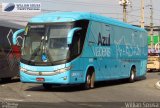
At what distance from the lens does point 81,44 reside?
20.7 meters

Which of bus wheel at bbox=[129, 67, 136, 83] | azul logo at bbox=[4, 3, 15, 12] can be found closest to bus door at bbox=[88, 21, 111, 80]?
bus wheel at bbox=[129, 67, 136, 83]

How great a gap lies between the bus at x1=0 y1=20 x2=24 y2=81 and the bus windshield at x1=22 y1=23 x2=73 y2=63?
4396 mm

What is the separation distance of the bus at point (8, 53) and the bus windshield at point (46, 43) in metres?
4.40

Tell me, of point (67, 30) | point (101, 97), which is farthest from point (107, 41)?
point (101, 97)

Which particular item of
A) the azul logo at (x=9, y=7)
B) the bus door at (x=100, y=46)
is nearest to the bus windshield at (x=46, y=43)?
the bus door at (x=100, y=46)

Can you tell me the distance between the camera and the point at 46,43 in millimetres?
20156

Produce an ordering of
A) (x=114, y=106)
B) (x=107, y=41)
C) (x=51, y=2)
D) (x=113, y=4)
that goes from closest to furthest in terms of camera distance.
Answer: (x=114, y=106) < (x=107, y=41) < (x=51, y=2) < (x=113, y=4)

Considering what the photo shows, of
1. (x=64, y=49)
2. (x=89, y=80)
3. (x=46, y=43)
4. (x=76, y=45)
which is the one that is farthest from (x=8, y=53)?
(x=64, y=49)

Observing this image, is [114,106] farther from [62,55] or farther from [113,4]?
[113,4]

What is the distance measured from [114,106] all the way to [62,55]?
→ 207 inches

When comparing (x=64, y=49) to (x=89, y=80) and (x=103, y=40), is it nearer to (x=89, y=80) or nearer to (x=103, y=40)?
(x=89, y=80)

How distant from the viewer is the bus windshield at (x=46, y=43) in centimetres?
1989

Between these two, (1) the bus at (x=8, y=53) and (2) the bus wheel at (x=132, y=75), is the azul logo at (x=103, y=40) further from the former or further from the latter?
(1) the bus at (x=8, y=53)

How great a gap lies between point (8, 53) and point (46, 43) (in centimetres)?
579
